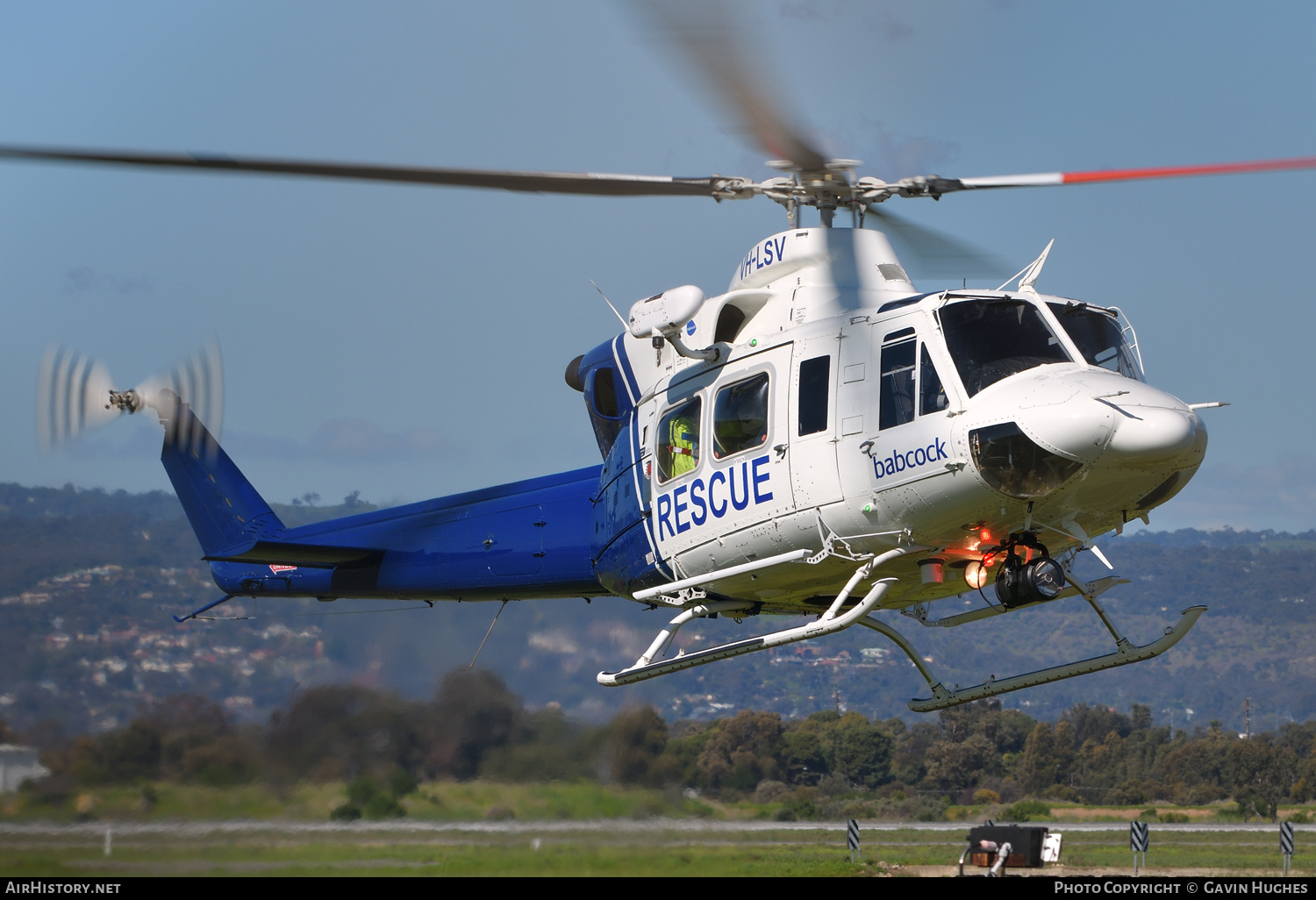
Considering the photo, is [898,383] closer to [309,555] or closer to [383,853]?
[383,853]

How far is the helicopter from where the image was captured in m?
8.77

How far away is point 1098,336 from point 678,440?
3.25 metres

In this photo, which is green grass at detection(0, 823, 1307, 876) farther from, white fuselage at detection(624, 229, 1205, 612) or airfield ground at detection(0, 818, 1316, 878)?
white fuselage at detection(624, 229, 1205, 612)

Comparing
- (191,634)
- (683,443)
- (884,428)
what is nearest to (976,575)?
(884,428)

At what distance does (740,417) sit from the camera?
1019 centimetres

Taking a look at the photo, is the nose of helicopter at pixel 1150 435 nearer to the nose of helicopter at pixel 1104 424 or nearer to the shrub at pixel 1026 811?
the nose of helicopter at pixel 1104 424

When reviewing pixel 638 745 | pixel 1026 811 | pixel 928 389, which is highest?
pixel 928 389

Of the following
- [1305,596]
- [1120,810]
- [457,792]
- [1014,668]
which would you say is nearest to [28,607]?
[457,792]

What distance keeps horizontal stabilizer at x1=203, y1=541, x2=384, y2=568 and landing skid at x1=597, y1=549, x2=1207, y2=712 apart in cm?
428

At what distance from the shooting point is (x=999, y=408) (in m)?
8.70

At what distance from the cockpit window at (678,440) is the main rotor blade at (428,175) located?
1682mm

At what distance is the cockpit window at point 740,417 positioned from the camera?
10.1 m

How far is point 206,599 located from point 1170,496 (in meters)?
16.9

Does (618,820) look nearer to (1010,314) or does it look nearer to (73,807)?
(73,807)
